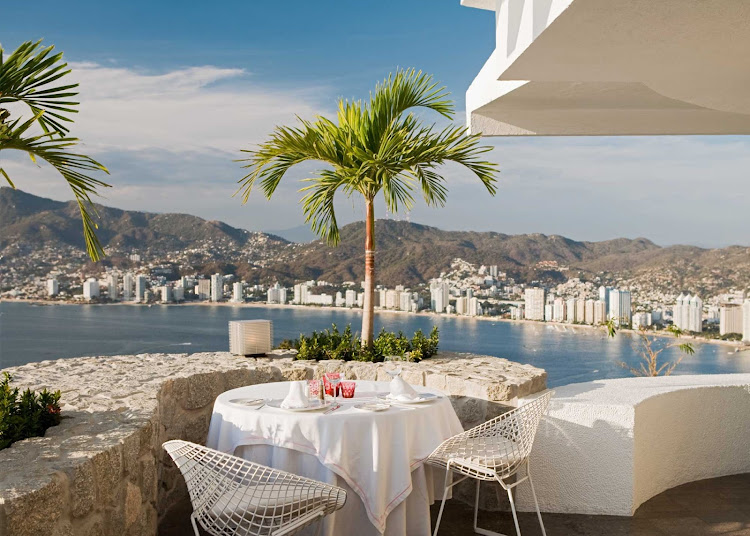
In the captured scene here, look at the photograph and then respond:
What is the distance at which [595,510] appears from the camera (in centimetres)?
426

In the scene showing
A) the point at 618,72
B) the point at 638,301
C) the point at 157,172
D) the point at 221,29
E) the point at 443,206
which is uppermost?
the point at 221,29

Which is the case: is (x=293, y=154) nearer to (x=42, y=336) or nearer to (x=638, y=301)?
(x=638, y=301)

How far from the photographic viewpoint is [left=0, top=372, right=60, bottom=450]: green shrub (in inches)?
113

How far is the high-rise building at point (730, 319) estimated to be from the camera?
12133 mm

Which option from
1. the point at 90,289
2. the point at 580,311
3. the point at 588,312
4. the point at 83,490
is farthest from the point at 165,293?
the point at 83,490

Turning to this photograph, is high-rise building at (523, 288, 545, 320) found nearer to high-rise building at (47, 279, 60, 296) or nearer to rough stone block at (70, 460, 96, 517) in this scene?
high-rise building at (47, 279, 60, 296)

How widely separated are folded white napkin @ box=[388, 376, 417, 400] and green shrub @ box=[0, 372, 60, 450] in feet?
5.52

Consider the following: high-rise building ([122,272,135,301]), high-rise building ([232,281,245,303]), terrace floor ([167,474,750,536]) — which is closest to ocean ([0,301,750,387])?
high-rise building ([232,281,245,303])

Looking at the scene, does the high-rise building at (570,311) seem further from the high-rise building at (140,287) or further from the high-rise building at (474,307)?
the high-rise building at (140,287)

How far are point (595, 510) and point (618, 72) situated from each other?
2677mm

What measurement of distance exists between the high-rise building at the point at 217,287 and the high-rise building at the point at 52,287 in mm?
4541

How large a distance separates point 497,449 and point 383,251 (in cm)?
994

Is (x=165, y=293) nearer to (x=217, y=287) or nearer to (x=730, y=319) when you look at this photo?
(x=217, y=287)

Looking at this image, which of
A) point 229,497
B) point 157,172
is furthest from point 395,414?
point 157,172
